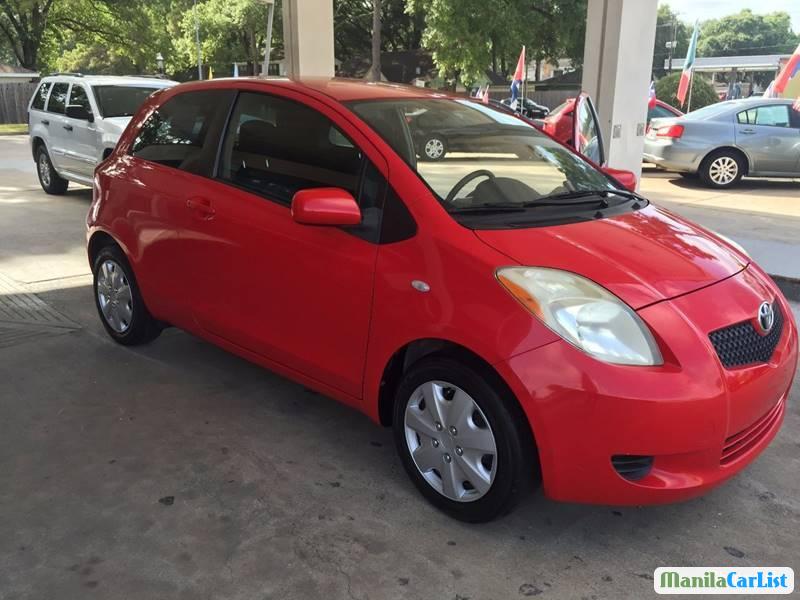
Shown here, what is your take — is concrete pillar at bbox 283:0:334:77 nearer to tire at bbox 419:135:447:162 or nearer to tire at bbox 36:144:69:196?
tire at bbox 419:135:447:162

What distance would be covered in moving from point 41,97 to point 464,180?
400 inches

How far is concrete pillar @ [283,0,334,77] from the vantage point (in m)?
7.19

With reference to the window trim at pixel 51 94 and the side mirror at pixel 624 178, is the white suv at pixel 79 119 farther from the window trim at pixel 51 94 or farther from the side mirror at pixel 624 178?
the side mirror at pixel 624 178

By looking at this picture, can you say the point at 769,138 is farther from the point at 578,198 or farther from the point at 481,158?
the point at 481,158

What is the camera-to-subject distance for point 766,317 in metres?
2.81

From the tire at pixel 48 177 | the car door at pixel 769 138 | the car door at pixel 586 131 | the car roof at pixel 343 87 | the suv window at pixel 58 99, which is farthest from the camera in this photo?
the car door at pixel 769 138

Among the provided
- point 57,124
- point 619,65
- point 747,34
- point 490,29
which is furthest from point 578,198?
point 747,34

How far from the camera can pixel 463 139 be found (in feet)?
11.6

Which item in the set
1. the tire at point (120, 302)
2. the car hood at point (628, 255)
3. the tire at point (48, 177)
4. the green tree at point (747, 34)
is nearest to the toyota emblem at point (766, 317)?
the car hood at point (628, 255)

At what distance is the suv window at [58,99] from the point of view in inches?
406

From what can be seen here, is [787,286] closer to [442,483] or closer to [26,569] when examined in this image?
[442,483]

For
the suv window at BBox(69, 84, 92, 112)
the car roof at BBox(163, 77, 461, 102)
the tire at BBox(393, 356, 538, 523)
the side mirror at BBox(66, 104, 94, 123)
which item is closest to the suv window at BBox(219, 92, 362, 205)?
the car roof at BBox(163, 77, 461, 102)

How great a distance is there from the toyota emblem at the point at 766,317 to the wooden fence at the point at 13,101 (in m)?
37.5

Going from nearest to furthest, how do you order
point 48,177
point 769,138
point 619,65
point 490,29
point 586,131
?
1. point 586,131
2. point 619,65
3. point 48,177
4. point 769,138
5. point 490,29
